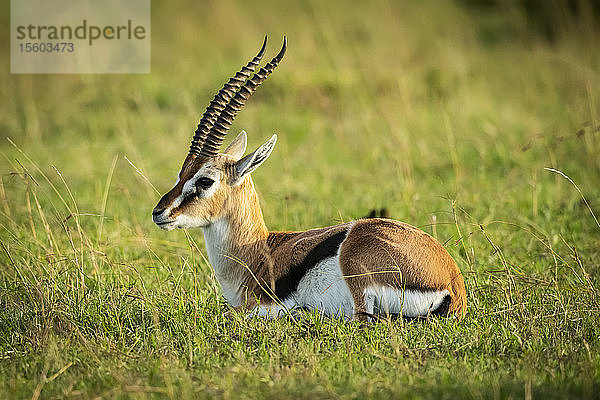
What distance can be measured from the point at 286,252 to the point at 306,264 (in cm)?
20

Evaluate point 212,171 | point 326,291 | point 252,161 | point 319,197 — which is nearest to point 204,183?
point 212,171

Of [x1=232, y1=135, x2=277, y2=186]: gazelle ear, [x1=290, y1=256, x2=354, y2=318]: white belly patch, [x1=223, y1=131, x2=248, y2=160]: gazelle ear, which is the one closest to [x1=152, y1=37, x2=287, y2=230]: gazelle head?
[x1=232, y1=135, x2=277, y2=186]: gazelle ear

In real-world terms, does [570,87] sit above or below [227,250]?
above

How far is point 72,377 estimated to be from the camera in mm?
3594

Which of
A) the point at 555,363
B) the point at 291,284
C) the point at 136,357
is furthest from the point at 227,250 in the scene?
the point at 555,363

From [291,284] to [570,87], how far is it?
7950 millimetres

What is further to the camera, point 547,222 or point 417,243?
point 547,222

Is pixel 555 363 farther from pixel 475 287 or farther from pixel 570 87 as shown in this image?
pixel 570 87

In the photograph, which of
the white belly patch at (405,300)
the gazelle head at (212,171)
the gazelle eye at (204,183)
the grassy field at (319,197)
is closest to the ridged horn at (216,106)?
the gazelle head at (212,171)

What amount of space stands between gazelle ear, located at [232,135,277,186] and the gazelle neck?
108 millimetres

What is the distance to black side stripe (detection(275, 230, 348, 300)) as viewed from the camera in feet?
13.6

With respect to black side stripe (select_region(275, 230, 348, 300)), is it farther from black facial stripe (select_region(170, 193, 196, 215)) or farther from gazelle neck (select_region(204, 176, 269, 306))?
black facial stripe (select_region(170, 193, 196, 215))

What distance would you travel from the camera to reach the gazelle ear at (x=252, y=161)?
4.24 m

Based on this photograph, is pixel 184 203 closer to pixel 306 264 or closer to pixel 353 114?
pixel 306 264
